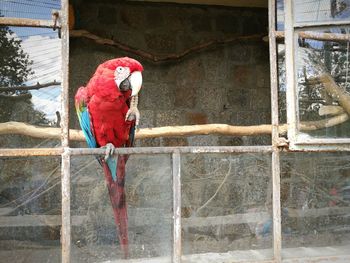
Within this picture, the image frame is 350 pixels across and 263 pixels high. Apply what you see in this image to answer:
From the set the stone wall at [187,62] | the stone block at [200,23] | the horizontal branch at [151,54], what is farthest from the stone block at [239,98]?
the stone block at [200,23]

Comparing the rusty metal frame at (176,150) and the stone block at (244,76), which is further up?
the stone block at (244,76)

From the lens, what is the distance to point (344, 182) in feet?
5.86

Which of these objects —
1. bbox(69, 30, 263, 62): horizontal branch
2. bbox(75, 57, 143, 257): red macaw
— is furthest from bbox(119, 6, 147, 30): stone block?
bbox(75, 57, 143, 257): red macaw

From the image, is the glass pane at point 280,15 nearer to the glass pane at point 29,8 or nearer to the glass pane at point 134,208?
the glass pane at point 134,208

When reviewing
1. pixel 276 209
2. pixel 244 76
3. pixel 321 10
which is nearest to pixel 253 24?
pixel 244 76

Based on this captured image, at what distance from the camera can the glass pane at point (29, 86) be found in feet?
5.17

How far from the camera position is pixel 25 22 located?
1.58 m

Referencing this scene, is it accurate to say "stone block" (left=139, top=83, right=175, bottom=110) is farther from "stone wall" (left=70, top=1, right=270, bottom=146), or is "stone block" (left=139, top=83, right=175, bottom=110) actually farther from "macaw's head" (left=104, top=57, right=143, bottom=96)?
"macaw's head" (left=104, top=57, right=143, bottom=96)

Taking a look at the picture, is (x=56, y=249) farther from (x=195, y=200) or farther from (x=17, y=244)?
(x=195, y=200)

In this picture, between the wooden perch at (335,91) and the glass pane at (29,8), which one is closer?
the glass pane at (29,8)

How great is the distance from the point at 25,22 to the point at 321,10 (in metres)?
1.13

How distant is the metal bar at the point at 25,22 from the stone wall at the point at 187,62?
128 centimetres

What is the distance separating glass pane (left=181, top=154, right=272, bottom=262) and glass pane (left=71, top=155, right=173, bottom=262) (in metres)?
0.11

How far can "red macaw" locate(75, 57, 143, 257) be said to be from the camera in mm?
1615
